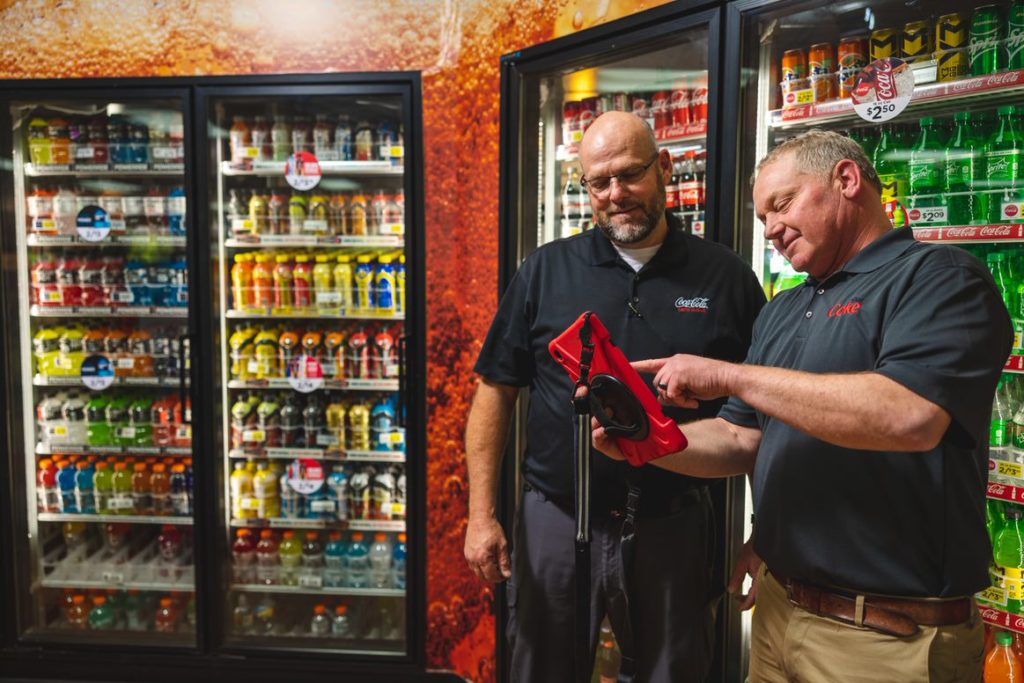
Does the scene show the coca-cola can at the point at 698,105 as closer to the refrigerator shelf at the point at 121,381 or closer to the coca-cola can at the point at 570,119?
the coca-cola can at the point at 570,119

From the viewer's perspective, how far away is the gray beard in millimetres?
1913

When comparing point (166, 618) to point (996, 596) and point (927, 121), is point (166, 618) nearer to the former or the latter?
point (996, 596)

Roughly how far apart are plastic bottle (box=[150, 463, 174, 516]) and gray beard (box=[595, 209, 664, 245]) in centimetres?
256

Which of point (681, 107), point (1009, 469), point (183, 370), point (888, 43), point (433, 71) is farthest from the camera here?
point (183, 370)

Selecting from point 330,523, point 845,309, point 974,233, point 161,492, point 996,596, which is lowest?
point 330,523

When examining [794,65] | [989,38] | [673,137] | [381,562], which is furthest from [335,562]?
[989,38]

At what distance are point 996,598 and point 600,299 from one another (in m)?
1.34

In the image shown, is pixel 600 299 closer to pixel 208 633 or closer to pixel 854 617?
pixel 854 617

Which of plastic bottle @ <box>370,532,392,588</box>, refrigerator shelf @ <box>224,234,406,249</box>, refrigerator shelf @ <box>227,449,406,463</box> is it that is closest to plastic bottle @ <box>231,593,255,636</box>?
plastic bottle @ <box>370,532,392,588</box>

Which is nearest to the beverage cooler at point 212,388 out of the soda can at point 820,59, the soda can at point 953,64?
the soda can at point 820,59

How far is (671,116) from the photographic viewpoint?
2.58 meters

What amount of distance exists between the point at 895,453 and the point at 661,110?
1624 mm

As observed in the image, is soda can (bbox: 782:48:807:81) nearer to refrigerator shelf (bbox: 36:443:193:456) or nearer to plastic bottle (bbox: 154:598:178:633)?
refrigerator shelf (bbox: 36:443:193:456)

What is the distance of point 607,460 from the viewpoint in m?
1.88
